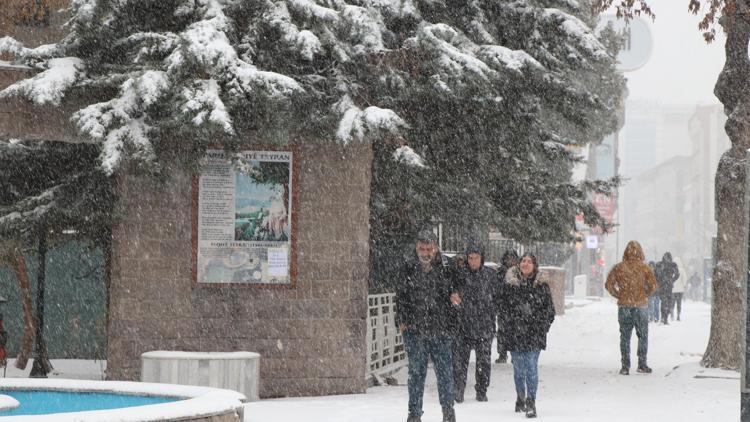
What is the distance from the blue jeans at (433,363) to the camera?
1123cm

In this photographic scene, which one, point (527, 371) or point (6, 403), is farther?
point (527, 371)

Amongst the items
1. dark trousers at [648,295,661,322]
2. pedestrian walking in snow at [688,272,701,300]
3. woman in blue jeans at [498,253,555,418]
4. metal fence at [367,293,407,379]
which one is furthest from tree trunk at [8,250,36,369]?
pedestrian walking in snow at [688,272,701,300]

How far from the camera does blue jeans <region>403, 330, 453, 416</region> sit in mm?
11234

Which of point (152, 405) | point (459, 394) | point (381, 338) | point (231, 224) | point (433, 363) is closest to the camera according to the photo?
point (152, 405)

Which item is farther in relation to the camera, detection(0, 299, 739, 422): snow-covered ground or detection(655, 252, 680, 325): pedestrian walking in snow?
detection(655, 252, 680, 325): pedestrian walking in snow

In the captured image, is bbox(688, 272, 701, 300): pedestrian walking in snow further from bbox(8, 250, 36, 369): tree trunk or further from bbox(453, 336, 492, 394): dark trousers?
bbox(453, 336, 492, 394): dark trousers

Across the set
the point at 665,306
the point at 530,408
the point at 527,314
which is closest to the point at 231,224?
the point at 527,314

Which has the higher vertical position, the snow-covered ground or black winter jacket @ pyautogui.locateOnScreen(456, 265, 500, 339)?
black winter jacket @ pyautogui.locateOnScreen(456, 265, 500, 339)

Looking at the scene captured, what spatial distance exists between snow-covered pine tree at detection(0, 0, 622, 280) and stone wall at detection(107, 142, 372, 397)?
2.35ft

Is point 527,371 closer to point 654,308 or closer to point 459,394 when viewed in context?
point 459,394

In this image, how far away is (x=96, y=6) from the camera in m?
13.8

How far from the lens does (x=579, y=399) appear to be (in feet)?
46.4

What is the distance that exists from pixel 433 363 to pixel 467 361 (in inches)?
104

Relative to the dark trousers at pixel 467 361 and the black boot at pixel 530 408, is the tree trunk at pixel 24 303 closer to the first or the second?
the dark trousers at pixel 467 361
